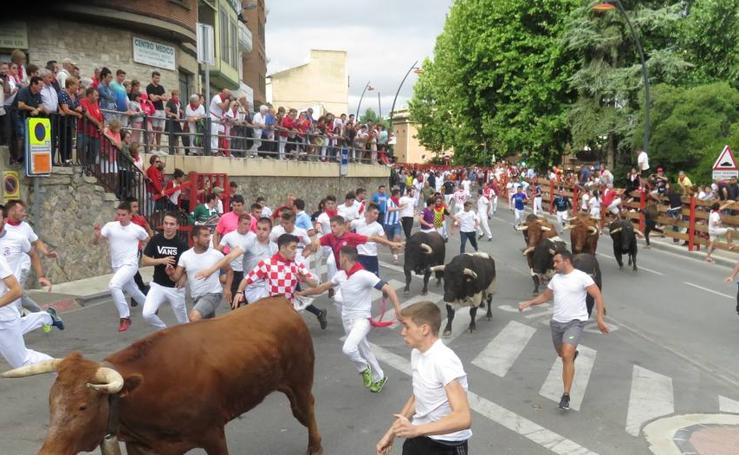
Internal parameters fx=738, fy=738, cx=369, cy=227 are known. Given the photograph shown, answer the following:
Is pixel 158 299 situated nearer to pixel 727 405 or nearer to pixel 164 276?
pixel 164 276

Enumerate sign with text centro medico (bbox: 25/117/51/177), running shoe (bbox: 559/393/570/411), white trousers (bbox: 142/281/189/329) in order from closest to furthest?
running shoe (bbox: 559/393/570/411) → white trousers (bbox: 142/281/189/329) → sign with text centro medico (bbox: 25/117/51/177)

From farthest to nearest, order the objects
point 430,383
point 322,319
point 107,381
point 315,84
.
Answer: point 315,84 → point 322,319 → point 430,383 → point 107,381

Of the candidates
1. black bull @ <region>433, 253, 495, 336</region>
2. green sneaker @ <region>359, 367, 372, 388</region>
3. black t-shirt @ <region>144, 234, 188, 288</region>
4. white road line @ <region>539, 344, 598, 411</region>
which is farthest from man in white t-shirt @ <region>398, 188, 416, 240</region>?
green sneaker @ <region>359, 367, 372, 388</region>

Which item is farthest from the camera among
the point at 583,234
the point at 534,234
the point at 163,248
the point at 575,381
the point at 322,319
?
the point at 583,234

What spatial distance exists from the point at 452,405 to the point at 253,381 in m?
2.03

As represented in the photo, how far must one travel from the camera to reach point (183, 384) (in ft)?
17.3

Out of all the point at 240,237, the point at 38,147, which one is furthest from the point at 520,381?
the point at 38,147

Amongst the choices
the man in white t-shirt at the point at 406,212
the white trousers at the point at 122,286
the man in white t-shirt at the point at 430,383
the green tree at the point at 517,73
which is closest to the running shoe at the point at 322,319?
the white trousers at the point at 122,286

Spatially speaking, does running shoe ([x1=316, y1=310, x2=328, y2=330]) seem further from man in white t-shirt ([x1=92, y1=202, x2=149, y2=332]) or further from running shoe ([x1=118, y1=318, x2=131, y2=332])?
running shoe ([x1=118, y1=318, x2=131, y2=332])

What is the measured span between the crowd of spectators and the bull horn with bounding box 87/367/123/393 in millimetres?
10696

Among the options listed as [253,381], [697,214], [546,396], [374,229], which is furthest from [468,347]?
[697,214]

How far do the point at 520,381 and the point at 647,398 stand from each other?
4.84 ft

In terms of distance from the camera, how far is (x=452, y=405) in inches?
175

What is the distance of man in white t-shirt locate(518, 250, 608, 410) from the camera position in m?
7.98
